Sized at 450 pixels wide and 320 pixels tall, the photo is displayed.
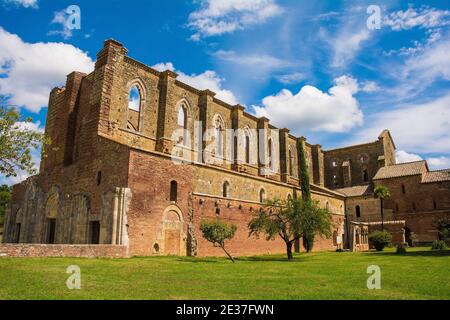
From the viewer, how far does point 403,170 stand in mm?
41375

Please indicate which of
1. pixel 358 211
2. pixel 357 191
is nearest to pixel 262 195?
pixel 358 211

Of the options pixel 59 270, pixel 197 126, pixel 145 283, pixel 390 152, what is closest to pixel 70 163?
pixel 197 126

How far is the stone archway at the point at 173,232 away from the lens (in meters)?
20.1

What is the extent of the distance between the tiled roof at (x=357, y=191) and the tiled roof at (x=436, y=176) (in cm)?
623

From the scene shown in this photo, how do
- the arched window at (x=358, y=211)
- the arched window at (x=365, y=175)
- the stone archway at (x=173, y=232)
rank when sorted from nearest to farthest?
the stone archway at (x=173, y=232), the arched window at (x=358, y=211), the arched window at (x=365, y=175)

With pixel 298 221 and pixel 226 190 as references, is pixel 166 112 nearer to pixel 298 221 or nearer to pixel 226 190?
pixel 226 190

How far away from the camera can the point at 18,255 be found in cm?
1384

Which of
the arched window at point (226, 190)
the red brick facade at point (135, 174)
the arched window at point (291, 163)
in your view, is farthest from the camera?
the arched window at point (291, 163)

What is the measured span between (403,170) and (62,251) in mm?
38686

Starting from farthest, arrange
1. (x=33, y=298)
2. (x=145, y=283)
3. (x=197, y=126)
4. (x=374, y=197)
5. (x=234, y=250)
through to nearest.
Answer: (x=374, y=197)
(x=197, y=126)
(x=234, y=250)
(x=145, y=283)
(x=33, y=298)

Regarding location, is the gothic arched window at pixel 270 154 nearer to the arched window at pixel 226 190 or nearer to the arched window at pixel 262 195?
the arched window at pixel 262 195

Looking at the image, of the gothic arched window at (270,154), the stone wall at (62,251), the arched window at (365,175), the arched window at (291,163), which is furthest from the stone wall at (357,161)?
the stone wall at (62,251)
